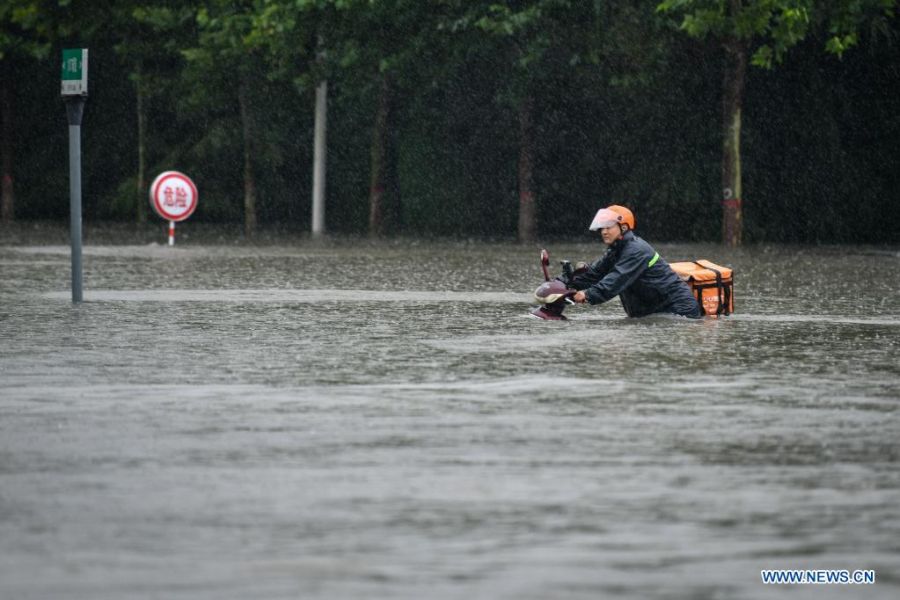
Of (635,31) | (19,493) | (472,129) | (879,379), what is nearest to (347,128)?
(472,129)

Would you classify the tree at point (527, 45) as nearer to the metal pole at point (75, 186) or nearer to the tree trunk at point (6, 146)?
the tree trunk at point (6, 146)

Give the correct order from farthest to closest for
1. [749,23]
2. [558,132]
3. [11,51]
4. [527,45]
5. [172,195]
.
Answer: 1. [11,51]
2. [558,132]
3. [527,45]
4. [172,195]
5. [749,23]

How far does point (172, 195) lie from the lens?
115 ft

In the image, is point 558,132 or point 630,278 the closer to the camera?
point 630,278

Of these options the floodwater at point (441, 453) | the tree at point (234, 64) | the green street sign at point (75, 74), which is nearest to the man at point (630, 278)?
the floodwater at point (441, 453)

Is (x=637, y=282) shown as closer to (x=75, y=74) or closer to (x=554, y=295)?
(x=554, y=295)

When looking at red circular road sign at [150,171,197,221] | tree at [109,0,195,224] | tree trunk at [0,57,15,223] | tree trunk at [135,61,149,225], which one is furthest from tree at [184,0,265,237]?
tree trunk at [0,57,15,223]

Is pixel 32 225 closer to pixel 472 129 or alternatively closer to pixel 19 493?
pixel 472 129

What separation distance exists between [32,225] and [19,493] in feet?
143

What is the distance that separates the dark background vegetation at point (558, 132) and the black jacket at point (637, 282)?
19.6 meters

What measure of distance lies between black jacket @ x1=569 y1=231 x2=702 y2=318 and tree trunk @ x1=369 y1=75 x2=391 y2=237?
1070 inches

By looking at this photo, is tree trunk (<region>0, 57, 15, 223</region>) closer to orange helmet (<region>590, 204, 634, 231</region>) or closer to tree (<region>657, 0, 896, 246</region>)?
tree (<region>657, 0, 896, 246</region>)

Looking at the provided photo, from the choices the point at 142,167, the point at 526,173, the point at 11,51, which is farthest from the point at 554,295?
the point at 11,51

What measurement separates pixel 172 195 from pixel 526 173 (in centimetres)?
1028
